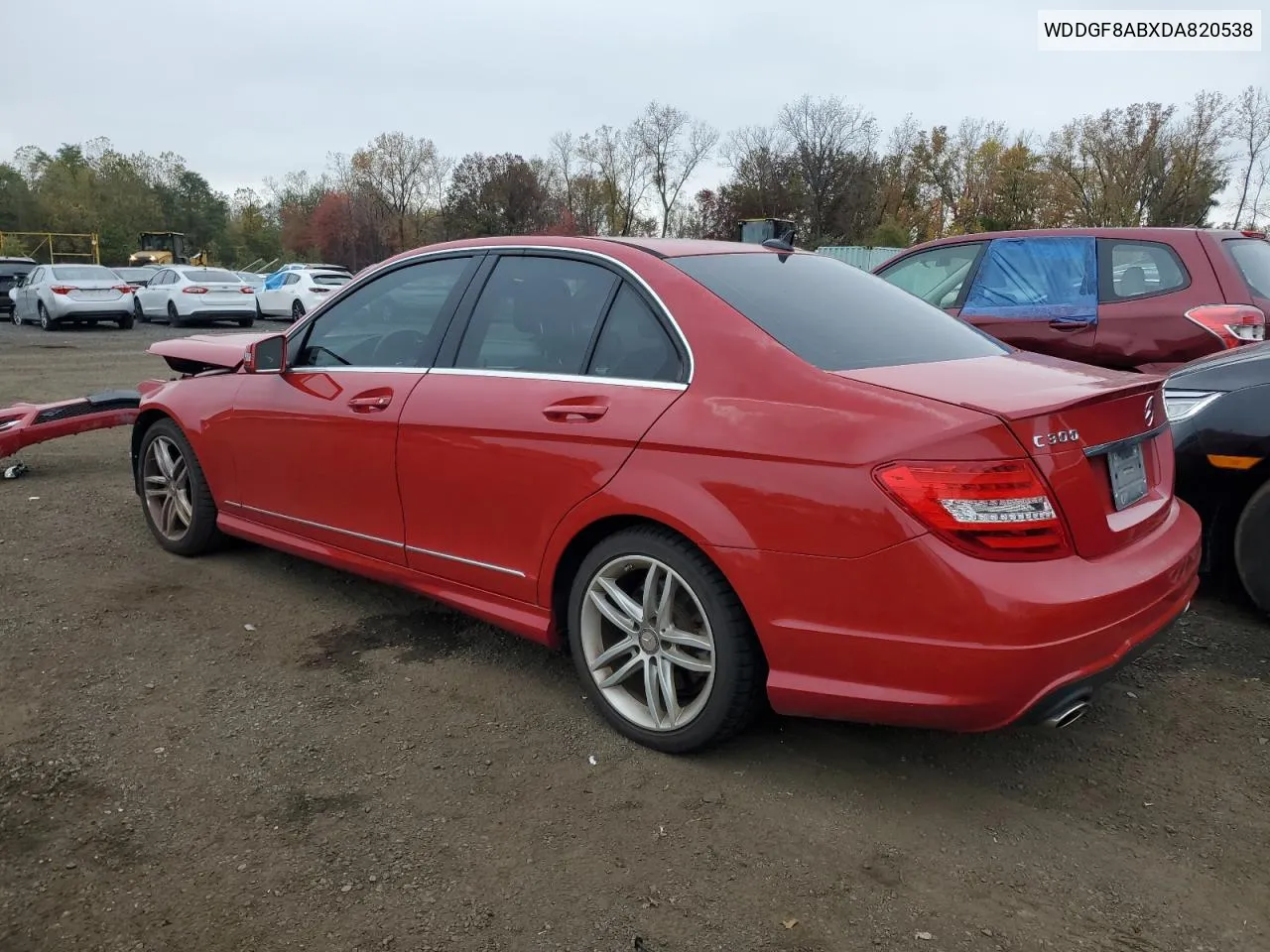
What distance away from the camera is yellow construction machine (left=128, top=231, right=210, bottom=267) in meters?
45.5

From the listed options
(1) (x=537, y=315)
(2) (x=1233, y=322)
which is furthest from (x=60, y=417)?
(2) (x=1233, y=322)

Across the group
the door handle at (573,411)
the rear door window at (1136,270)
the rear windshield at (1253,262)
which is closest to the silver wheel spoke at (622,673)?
the door handle at (573,411)

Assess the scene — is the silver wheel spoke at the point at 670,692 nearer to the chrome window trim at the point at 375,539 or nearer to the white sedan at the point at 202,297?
the chrome window trim at the point at 375,539

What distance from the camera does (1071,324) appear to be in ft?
20.4

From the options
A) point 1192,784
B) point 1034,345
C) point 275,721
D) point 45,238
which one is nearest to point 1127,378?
point 1192,784

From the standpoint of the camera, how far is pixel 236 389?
4523mm

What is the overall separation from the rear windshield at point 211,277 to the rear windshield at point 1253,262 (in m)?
21.9

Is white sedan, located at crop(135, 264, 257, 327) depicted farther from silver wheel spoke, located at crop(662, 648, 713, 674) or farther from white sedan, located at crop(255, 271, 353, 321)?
silver wheel spoke, located at crop(662, 648, 713, 674)

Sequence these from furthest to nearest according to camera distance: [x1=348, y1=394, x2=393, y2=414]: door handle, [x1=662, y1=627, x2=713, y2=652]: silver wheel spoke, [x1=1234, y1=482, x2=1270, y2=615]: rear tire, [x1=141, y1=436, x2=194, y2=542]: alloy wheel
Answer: [x1=141, y1=436, x2=194, y2=542]: alloy wheel
[x1=1234, y1=482, x2=1270, y2=615]: rear tire
[x1=348, y1=394, x2=393, y2=414]: door handle
[x1=662, y1=627, x2=713, y2=652]: silver wheel spoke

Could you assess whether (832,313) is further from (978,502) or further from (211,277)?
(211,277)

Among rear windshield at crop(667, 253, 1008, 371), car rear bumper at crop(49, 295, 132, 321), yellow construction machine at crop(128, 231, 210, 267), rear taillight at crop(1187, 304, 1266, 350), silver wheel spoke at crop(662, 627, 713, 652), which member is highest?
yellow construction machine at crop(128, 231, 210, 267)

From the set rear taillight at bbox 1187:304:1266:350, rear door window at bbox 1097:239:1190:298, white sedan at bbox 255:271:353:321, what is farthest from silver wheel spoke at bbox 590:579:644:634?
white sedan at bbox 255:271:353:321

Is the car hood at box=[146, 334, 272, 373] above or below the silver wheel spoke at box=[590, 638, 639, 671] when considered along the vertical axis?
above

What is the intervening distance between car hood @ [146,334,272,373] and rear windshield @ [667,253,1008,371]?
2.45 metres
